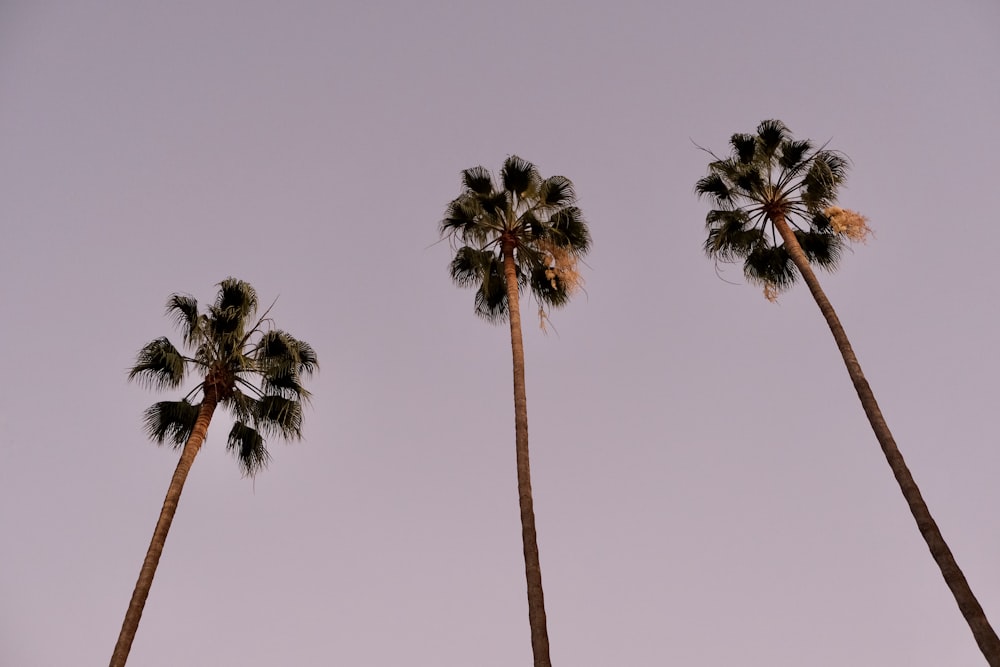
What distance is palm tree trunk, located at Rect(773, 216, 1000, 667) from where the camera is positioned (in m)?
11.8

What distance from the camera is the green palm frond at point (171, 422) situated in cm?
1886

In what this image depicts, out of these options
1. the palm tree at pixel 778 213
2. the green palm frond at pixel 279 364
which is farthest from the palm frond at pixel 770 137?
the green palm frond at pixel 279 364

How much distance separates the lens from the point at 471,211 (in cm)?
2011

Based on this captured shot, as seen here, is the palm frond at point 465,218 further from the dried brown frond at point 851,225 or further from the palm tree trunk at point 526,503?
the dried brown frond at point 851,225

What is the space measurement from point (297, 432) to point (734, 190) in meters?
14.7

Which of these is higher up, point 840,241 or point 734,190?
point 734,190

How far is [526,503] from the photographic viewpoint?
14.0 m

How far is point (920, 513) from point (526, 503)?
7525mm

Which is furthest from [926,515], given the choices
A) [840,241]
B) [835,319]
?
[840,241]

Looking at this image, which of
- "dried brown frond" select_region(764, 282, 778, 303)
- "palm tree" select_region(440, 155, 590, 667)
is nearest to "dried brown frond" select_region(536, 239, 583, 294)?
"palm tree" select_region(440, 155, 590, 667)

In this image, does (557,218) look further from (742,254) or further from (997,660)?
(997,660)

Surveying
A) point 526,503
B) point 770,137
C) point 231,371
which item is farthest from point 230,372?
point 770,137

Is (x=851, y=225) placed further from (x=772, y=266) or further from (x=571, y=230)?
(x=571, y=230)

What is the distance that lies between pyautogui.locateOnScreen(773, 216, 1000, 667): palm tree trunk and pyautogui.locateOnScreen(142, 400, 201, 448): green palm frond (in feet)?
53.8
